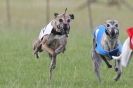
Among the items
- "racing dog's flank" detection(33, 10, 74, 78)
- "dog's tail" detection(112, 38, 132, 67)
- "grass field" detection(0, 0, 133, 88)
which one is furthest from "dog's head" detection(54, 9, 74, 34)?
"dog's tail" detection(112, 38, 132, 67)

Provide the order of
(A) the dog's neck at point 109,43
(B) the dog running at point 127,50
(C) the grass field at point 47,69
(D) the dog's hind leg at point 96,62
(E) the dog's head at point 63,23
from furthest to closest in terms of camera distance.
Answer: (D) the dog's hind leg at point 96,62
(A) the dog's neck at point 109,43
(C) the grass field at point 47,69
(E) the dog's head at point 63,23
(B) the dog running at point 127,50

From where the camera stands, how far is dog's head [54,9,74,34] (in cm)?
1006

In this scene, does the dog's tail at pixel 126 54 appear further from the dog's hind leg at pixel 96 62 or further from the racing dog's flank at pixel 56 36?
the dog's hind leg at pixel 96 62

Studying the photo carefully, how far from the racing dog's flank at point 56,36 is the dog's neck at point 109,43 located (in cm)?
70

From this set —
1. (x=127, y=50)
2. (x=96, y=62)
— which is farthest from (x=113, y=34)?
(x=96, y=62)

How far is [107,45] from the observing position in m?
10.6

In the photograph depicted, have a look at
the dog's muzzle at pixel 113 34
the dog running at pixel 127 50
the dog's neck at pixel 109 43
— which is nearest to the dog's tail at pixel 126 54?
the dog running at pixel 127 50

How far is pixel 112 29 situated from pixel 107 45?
58cm

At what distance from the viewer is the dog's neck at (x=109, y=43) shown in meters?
10.5

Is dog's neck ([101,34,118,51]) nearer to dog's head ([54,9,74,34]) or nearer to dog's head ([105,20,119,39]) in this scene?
dog's head ([105,20,119,39])

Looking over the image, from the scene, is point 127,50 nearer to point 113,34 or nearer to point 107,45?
point 113,34

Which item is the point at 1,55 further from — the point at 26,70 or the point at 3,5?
the point at 3,5

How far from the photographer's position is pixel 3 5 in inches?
1442

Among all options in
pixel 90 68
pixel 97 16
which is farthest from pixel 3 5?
pixel 90 68
